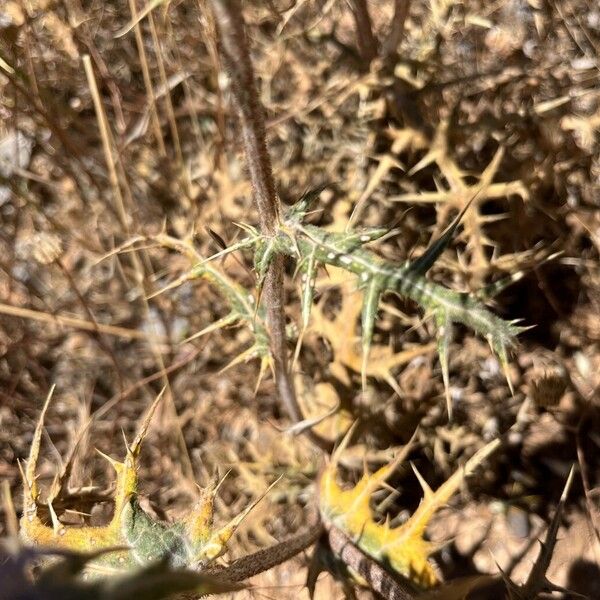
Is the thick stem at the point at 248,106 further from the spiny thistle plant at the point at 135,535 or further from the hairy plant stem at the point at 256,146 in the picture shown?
the spiny thistle plant at the point at 135,535

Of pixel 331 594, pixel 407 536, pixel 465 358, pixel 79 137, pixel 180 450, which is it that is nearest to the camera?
pixel 407 536

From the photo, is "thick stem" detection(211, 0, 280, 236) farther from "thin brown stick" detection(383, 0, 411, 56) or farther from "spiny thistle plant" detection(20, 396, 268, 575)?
"thin brown stick" detection(383, 0, 411, 56)

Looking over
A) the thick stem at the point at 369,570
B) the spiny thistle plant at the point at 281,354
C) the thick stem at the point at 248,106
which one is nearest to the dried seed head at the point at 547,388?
the spiny thistle plant at the point at 281,354

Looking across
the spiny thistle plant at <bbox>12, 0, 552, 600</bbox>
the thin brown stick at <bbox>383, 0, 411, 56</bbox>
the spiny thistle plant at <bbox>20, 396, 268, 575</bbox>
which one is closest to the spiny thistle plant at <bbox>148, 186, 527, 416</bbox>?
the spiny thistle plant at <bbox>12, 0, 552, 600</bbox>

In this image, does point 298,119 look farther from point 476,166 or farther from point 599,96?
point 599,96

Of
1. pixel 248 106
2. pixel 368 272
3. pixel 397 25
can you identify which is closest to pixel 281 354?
pixel 368 272

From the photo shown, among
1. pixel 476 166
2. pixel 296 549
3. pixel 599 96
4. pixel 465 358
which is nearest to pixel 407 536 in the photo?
pixel 296 549

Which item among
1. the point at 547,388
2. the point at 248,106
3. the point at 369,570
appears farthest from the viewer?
the point at 547,388

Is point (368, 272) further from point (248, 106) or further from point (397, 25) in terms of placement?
point (397, 25)
